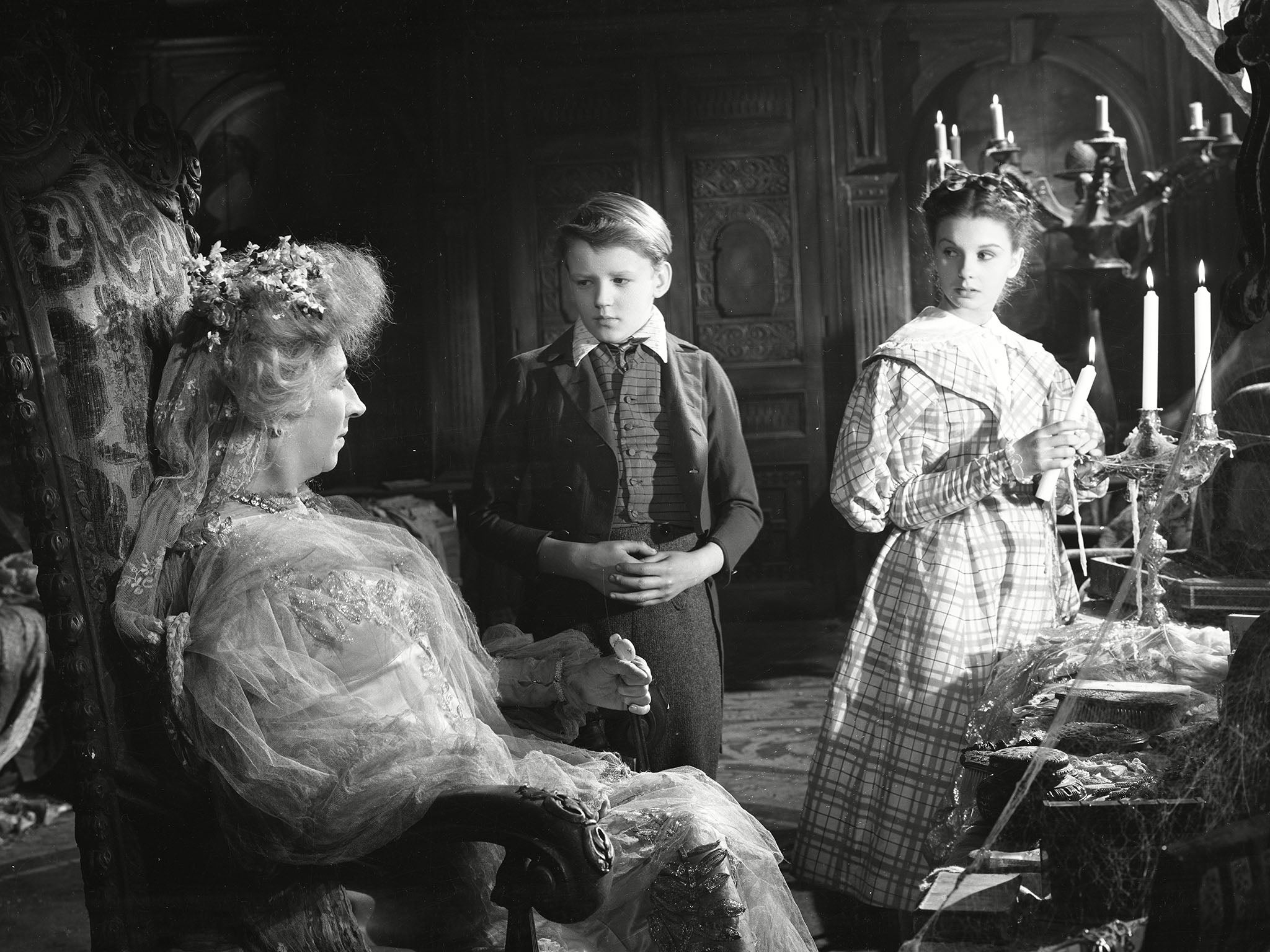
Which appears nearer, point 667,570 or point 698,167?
point 667,570

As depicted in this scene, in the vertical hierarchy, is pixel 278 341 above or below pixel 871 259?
below

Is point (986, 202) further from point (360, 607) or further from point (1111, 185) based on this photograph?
point (360, 607)

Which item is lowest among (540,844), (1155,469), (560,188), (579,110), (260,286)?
(540,844)

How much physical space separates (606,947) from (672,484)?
2.53ft

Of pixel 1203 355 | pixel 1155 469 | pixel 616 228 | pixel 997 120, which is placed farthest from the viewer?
pixel 997 120

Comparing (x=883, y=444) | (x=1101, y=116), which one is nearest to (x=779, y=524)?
(x=883, y=444)

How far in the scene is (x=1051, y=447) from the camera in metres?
1.93

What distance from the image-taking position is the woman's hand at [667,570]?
81.6 inches

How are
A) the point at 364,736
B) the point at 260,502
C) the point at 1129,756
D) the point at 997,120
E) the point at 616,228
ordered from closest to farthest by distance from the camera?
the point at 1129,756 → the point at 364,736 → the point at 260,502 → the point at 616,228 → the point at 997,120

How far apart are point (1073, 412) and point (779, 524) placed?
66 cm

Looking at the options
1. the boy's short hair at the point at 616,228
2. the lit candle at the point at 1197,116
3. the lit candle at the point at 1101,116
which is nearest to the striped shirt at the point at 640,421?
the boy's short hair at the point at 616,228

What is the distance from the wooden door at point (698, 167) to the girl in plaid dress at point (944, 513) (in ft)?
1.04

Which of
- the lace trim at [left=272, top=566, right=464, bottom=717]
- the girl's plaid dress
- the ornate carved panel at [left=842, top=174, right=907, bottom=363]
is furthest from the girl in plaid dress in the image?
the lace trim at [left=272, top=566, right=464, bottom=717]

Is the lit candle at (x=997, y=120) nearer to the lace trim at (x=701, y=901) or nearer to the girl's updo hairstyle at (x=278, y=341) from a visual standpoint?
the girl's updo hairstyle at (x=278, y=341)
